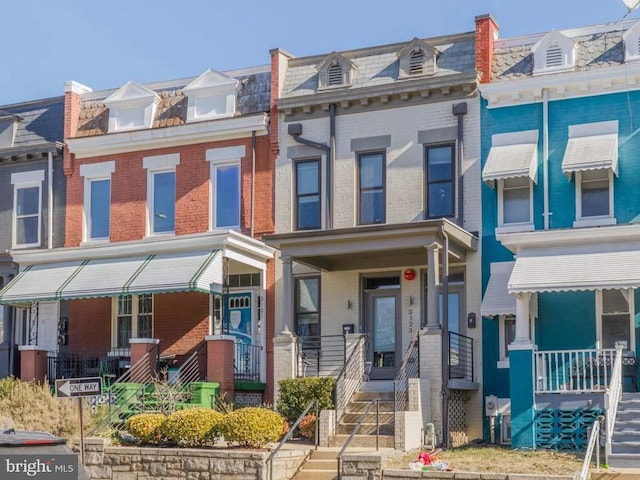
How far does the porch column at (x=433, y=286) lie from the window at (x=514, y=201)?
221 cm

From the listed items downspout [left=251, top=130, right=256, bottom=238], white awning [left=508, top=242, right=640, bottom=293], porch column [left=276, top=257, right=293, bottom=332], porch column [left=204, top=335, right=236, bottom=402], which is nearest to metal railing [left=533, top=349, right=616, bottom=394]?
white awning [left=508, top=242, right=640, bottom=293]

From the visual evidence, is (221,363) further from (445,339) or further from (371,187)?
(371,187)

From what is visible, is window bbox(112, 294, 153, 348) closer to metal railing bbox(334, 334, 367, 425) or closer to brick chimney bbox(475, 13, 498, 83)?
metal railing bbox(334, 334, 367, 425)

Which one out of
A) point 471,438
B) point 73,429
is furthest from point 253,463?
point 471,438

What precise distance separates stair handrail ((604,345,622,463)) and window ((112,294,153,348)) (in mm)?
11929

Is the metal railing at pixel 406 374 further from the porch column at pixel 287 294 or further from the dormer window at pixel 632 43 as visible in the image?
the dormer window at pixel 632 43

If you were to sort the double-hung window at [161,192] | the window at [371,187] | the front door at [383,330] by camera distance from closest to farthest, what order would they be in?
1. the front door at [383,330]
2. the window at [371,187]
3. the double-hung window at [161,192]

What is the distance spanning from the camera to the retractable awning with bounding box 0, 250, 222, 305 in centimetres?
2473

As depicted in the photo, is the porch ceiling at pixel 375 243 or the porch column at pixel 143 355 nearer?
the porch ceiling at pixel 375 243

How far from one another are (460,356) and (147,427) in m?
6.84

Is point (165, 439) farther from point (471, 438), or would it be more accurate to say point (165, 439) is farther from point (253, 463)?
point (471, 438)

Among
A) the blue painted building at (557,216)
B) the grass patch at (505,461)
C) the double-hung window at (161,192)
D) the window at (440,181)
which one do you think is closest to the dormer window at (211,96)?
the double-hung window at (161,192)

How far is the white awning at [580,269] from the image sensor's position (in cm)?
2050

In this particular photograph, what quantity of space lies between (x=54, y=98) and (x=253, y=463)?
14.6 meters
